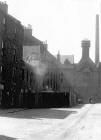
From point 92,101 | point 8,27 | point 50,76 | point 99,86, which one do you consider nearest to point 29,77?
point 8,27

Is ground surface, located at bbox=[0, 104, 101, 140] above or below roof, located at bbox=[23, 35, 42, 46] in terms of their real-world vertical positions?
below

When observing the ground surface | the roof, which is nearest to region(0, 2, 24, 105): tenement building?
the roof

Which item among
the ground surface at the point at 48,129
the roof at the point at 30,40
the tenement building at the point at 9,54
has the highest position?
the roof at the point at 30,40

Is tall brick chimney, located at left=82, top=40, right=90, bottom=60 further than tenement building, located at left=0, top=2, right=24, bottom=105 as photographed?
Yes

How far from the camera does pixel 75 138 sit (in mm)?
14695

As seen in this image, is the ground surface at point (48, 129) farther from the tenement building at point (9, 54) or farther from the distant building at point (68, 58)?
the distant building at point (68, 58)

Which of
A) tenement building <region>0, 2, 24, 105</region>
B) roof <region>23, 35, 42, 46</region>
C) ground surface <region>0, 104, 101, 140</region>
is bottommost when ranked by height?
ground surface <region>0, 104, 101, 140</region>

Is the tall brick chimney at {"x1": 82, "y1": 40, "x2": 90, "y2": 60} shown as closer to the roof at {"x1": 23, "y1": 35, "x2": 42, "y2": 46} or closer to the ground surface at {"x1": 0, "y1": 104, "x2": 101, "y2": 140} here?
the roof at {"x1": 23, "y1": 35, "x2": 42, "y2": 46}

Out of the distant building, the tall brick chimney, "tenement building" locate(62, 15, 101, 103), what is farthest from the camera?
the distant building

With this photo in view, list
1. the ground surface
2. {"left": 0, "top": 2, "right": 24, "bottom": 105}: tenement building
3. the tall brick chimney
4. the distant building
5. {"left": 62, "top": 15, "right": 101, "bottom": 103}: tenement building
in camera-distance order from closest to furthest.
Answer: the ground surface < {"left": 0, "top": 2, "right": 24, "bottom": 105}: tenement building < {"left": 62, "top": 15, "right": 101, "bottom": 103}: tenement building < the tall brick chimney < the distant building

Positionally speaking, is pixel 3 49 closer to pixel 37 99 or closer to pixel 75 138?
pixel 37 99

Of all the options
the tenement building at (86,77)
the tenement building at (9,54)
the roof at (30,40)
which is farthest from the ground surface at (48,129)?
the tenement building at (86,77)

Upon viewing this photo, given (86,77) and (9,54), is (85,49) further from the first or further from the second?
(9,54)

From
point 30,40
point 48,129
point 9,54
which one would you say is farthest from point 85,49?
point 48,129
